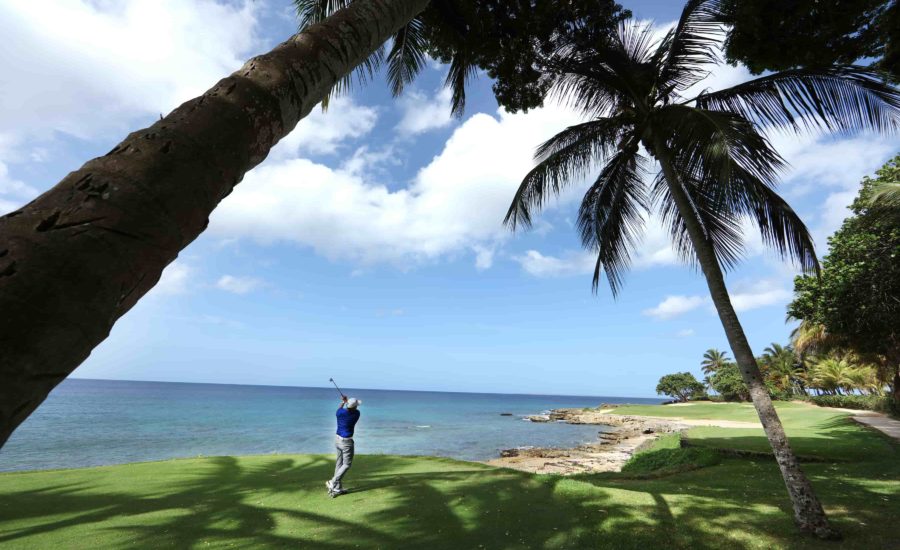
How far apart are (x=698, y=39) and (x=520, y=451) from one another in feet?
82.5

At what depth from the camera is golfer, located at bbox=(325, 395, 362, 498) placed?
326 inches

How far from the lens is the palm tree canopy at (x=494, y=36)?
25.2ft

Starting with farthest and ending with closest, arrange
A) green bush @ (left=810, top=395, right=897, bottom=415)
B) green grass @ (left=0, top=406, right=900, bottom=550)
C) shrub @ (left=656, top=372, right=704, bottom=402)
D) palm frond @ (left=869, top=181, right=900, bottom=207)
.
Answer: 1. shrub @ (left=656, top=372, right=704, bottom=402)
2. green bush @ (left=810, top=395, right=897, bottom=415)
3. palm frond @ (left=869, top=181, right=900, bottom=207)
4. green grass @ (left=0, top=406, right=900, bottom=550)

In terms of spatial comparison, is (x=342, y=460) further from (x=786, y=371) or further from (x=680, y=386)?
(x=680, y=386)

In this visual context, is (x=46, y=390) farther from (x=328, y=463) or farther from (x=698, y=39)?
(x=328, y=463)

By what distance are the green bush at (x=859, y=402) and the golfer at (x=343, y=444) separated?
32377mm

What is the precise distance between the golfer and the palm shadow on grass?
0.30 m

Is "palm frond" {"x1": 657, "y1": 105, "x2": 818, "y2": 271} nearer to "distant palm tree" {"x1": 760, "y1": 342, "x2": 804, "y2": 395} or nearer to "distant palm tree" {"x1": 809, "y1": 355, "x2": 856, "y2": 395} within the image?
"distant palm tree" {"x1": 809, "y1": 355, "x2": 856, "y2": 395}

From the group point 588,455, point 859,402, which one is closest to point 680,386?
point 859,402

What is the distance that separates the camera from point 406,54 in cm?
823

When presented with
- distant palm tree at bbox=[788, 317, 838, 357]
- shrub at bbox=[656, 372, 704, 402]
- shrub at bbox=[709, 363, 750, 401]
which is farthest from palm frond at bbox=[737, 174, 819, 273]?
shrub at bbox=[656, 372, 704, 402]

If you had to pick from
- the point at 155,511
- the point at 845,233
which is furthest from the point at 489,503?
the point at 845,233

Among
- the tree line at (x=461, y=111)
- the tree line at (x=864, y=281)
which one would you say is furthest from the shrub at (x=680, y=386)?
the tree line at (x=461, y=111)

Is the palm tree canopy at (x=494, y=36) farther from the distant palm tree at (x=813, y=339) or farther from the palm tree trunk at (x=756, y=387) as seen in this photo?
the distant palm tree at (x=813, y=339)
